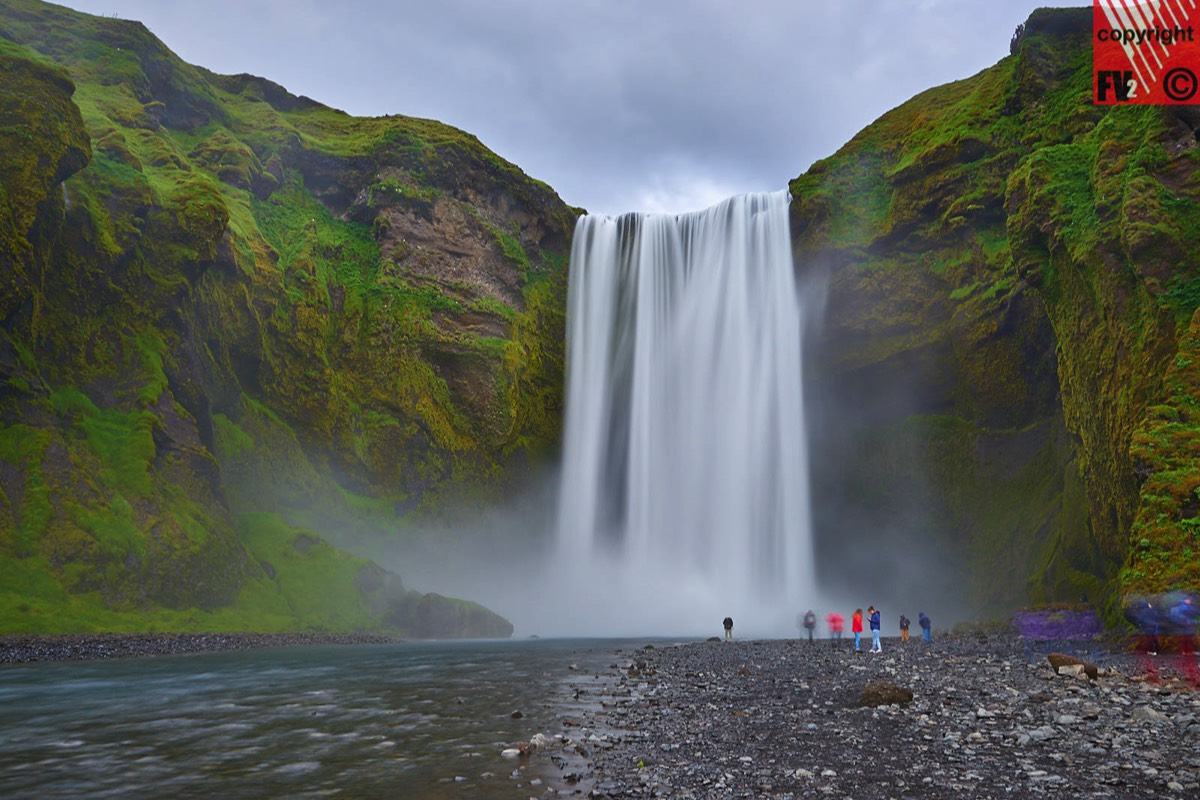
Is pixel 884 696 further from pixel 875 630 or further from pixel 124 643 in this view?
pixel 124 643

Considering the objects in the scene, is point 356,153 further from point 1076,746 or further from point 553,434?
point 1076,746

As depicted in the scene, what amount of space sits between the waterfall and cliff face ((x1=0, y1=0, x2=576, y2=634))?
596 centimetres

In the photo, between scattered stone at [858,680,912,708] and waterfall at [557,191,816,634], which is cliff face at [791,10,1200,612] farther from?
scattered stone at [858,680,912,708]

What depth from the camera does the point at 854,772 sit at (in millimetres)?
7930

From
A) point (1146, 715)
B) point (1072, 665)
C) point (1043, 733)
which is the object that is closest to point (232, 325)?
point (1072, 665)

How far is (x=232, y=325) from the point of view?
1903 inches

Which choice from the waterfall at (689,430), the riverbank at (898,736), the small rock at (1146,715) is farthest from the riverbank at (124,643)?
the small rock at (1146,715)

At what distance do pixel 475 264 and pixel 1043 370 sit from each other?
45.2m

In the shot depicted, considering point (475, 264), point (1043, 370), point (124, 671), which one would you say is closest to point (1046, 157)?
point (1043, 370)

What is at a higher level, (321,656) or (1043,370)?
(1043,370)
